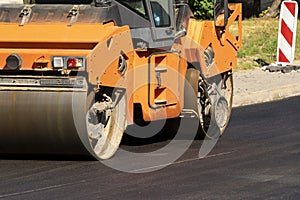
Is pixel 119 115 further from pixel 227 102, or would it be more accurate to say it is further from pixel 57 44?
pixel 227 102

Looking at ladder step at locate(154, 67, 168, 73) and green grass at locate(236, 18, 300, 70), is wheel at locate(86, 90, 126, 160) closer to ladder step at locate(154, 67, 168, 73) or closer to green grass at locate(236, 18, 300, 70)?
ladder step at locate(154, 67, 168, 73)

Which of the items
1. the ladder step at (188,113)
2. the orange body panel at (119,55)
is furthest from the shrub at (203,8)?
the ladder step at (188,113)

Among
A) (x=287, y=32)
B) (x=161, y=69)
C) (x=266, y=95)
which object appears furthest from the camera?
(x=287, y=32)

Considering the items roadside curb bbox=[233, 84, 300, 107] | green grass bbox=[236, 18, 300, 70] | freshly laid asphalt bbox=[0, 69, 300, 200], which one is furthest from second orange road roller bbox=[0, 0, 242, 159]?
green grass bbox=[236, 18, 300, 70]

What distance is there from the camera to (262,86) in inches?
624

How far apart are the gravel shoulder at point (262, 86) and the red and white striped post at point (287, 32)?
15.0 inches

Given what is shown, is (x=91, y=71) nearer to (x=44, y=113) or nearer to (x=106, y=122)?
(x=44, y=113)

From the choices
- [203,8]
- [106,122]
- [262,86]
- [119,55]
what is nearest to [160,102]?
[106,122]

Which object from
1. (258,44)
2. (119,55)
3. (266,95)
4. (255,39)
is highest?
(119,55)

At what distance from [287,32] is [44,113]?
9763 millimetres

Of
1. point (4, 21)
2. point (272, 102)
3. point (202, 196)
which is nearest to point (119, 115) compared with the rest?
point (4, 21)

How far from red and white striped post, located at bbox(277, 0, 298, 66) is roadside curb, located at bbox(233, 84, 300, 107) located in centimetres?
208

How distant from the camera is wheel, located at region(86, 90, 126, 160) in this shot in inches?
375

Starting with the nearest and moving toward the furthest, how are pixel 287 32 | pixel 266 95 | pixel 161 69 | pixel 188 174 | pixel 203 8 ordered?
pixel 188 174 → pixel 161 69 → pixel 266 95 → pixel 287 32 → pixel 203 8
